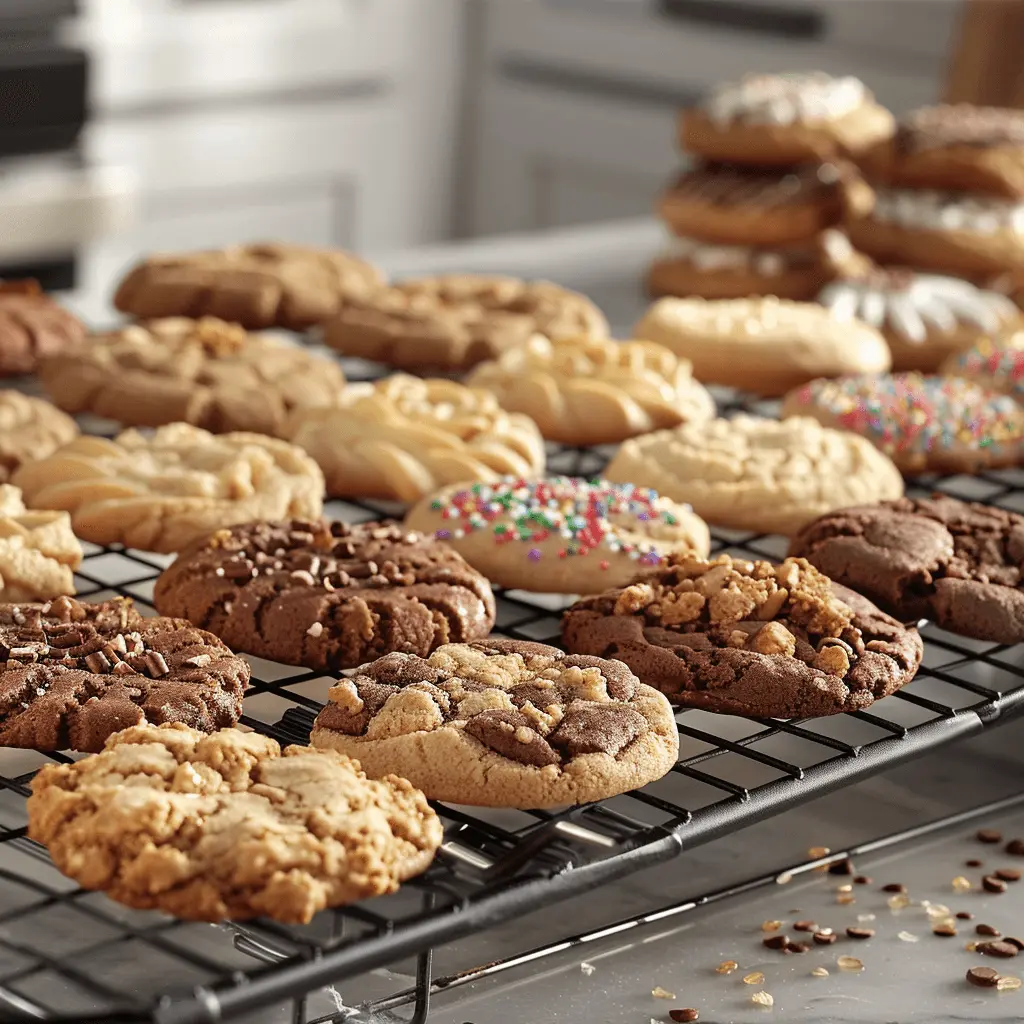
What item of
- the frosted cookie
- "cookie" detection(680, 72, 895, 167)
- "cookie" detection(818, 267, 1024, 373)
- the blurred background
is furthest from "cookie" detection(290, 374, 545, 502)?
the blurred background

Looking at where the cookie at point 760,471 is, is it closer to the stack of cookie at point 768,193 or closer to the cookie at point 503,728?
the cookie at point 503,728

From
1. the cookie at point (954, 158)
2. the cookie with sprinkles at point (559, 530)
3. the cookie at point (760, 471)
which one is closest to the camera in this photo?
the cookie with sprinkles at point (559, 530)

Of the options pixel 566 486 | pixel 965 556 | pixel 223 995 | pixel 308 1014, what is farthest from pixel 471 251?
pixel 223 995

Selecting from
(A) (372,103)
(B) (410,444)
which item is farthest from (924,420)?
(A) (372,103)

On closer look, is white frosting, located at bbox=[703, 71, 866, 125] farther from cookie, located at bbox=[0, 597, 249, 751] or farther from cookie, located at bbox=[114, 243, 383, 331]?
cookie, located at bbox=[0, 597, 249, 751]

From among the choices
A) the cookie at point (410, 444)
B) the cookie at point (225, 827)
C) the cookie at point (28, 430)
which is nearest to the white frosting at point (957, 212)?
the cookie at point (410, 444)

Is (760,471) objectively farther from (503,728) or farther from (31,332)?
(31,332)
